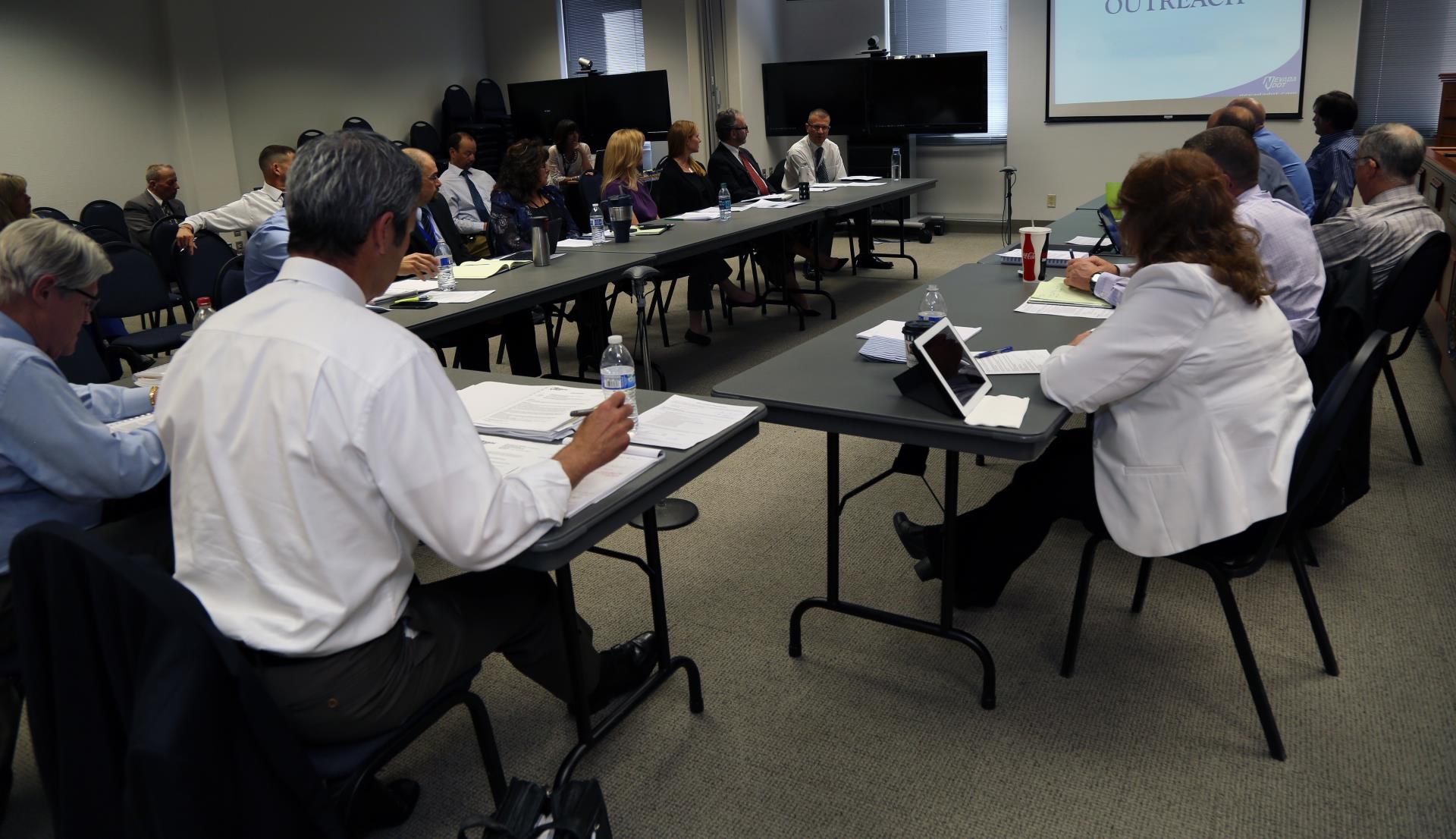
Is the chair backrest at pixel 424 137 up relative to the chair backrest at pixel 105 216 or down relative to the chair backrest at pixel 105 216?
up

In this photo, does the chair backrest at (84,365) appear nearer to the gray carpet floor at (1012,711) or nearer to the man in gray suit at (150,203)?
the gray carpet floor at (1012,711)

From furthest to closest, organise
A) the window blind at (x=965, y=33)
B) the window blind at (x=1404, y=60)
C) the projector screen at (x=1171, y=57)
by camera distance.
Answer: the window blind at (x=965, y=33) → the projector screen at (x=1171, y=57) → the window blind at (x=1404, y=60)

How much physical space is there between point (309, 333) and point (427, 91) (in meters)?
10.1

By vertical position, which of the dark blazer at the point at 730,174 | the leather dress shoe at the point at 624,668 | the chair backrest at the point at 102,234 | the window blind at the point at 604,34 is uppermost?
the window blind at the point at 604,34

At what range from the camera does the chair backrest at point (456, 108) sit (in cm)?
1037

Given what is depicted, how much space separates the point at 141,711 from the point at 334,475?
365 millimetres

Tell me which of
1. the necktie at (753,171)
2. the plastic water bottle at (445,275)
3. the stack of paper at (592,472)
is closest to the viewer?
the stack of paper at (592,472)

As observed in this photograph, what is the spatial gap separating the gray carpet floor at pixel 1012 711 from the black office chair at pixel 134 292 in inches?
92.3

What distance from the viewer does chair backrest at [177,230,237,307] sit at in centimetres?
520

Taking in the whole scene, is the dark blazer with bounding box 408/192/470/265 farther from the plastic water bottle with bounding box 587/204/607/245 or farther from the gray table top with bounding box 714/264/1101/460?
the gray table top with bounding box 714/264/1101/460

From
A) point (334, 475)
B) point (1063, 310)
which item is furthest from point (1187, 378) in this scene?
point (334, 475)

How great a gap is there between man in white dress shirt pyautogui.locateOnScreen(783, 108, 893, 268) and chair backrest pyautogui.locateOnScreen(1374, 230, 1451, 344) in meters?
4.40

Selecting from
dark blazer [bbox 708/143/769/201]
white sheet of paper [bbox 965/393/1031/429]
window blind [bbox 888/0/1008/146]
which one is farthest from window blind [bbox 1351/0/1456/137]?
white sheet of paper [bbox 965/393/1031/429]

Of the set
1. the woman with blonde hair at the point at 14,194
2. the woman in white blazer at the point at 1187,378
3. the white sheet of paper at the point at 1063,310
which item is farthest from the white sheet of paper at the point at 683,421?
the woman with blonde hair at the point at 14,194
